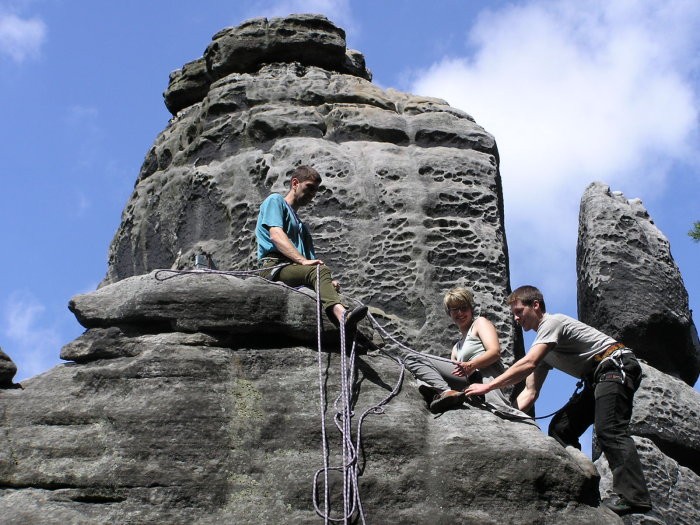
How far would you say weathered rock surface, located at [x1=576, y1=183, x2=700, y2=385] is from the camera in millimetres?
11938

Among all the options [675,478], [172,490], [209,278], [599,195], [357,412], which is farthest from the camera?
[599,195]

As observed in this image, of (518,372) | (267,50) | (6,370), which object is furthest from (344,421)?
(267,50)

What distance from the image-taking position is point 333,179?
12.0 m

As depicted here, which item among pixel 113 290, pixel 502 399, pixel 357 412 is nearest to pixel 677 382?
pixel 502 399

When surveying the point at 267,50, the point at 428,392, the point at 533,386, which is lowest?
the point at 428,392

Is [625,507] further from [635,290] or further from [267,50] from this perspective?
[267,50]

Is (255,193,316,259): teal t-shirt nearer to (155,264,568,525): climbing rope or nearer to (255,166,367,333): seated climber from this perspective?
(255,166,367,333): seated climber

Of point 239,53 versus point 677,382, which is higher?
point 239,53

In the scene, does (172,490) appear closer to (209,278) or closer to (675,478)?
(209,278)

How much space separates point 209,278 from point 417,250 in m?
2.81

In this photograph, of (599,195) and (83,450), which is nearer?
(83,450)

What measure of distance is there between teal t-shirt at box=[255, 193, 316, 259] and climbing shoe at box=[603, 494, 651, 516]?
2854 millimetres

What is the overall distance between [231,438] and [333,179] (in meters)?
4.15

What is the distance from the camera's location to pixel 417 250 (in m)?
11.6
